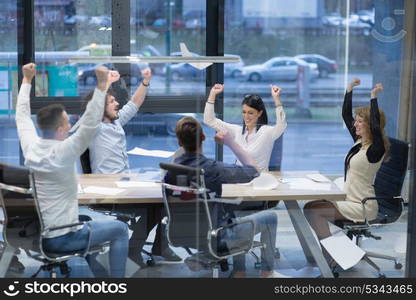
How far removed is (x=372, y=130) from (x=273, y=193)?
2.51 feet

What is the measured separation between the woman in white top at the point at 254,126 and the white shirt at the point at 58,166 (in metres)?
0.75

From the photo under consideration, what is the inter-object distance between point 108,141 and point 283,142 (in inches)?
44.0

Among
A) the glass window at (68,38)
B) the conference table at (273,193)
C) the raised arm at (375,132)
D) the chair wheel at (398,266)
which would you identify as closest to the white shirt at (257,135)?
the conference table at (273,193)

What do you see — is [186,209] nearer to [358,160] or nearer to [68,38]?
[358,160]

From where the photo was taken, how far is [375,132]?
615 cm

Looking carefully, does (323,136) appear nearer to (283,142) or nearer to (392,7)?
(283,142)

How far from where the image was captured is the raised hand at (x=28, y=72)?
19.3 feet

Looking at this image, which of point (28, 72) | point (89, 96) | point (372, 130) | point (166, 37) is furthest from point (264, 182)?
point (28, 72)

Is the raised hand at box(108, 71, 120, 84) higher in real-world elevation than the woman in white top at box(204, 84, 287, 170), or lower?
higher

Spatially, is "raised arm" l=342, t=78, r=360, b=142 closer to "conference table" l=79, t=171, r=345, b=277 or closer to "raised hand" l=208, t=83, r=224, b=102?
"conference table" l=79, t=171, r=345, b=277

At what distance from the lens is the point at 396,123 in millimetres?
6180

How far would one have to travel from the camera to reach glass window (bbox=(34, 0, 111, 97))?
19.5ft

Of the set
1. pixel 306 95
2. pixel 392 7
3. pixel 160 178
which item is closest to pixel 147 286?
pixel 160 178

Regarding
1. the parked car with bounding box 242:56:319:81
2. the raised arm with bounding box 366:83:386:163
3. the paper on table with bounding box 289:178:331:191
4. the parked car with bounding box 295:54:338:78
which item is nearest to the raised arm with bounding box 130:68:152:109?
the parked car with bounding box 242:56:319:81
